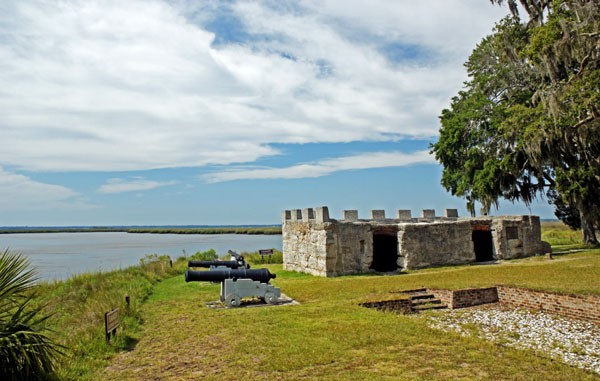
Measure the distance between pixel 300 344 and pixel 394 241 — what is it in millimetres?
14855

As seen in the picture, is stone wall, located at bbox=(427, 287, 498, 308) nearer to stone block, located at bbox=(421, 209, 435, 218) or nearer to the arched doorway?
stone block, located at bbox=(421, 209, 435, 218)

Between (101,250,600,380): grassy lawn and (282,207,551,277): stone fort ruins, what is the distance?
5.19 meters

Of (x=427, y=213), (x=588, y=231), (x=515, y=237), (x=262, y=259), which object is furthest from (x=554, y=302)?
(x=262, y=259)

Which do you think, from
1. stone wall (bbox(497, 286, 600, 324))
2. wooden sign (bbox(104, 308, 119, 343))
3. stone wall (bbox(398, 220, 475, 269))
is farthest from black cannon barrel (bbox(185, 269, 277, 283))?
stone wall (bbox(398, 220, 475, 269))

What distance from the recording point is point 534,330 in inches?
325

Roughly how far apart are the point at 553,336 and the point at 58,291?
1582cm

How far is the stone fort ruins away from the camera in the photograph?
17.2 m

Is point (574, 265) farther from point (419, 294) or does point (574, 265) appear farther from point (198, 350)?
point (198, 350)

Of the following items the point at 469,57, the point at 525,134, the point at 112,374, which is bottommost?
the point at 112,374

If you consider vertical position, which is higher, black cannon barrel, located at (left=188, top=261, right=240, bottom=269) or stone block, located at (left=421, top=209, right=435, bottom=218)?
stone block, located at (left=421, top=209, right=435, bottom=218)

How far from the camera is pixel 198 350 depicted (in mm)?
7336

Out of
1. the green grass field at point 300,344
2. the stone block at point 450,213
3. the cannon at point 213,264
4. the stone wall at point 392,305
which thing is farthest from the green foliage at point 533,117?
the cannon at point 213,264

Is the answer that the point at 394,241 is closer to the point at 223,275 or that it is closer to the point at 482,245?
the point at 482,245

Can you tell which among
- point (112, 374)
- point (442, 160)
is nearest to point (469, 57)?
point (442, 160)
